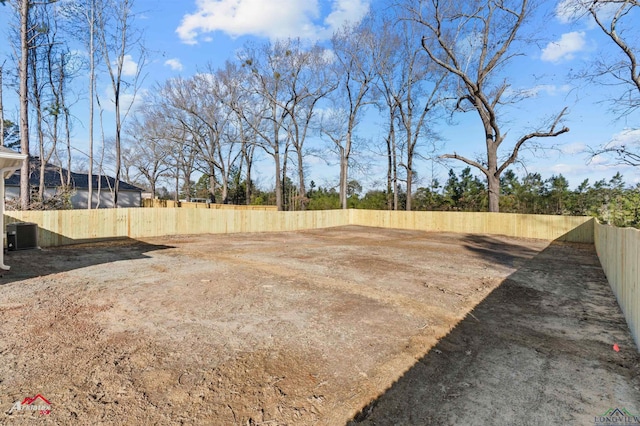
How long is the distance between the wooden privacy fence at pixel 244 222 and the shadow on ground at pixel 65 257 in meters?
0.78

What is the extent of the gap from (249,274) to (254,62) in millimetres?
18838

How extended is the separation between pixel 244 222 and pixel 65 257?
8.10 m

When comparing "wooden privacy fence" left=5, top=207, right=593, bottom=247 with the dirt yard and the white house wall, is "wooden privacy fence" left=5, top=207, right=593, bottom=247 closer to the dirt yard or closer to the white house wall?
the dirt yard

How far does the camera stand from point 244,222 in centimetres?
1542

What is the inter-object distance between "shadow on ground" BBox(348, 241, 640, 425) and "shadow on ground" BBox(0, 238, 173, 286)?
6739mm

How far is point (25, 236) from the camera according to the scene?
8.59 meters

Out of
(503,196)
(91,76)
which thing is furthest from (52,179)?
(503,196)

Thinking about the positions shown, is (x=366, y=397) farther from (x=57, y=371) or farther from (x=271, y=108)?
(x=271, y=108)

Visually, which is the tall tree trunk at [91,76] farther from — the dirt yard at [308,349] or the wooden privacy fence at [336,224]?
the dirt yard at [308,349]

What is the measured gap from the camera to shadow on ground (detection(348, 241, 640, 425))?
6.93ft

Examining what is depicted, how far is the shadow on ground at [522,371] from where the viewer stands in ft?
6.93

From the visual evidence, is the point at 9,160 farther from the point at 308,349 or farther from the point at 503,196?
the point at 503,196

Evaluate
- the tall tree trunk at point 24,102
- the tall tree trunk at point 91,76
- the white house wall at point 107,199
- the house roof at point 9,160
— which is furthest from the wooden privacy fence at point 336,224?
the white house wall at point 107,199

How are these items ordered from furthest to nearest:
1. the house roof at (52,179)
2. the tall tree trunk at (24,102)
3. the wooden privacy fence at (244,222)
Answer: the house roof at (52,179)
the tall tree trunk at (24,102)
the wooden privacy fence at (244,222)
